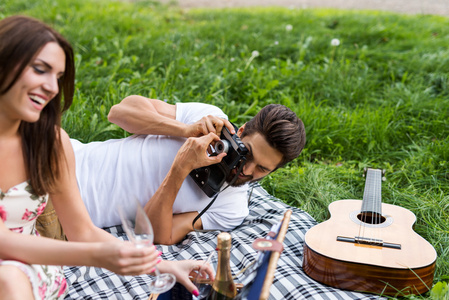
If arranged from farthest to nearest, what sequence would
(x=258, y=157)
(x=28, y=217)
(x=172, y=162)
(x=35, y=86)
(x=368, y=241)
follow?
(x=172, y=162)
(x=258, y=157)
(x=368, y=241)
(x=28, y=217)
(x=35, y=86)

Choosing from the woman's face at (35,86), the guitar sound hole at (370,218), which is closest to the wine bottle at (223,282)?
the woman's face at (35,86)

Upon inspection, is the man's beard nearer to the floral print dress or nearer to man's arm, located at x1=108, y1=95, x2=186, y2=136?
man's arm, located at x1=108, y1=95, x2=186, y2=136

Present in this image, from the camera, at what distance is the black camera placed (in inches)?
91.4

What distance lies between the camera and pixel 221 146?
7.79ft

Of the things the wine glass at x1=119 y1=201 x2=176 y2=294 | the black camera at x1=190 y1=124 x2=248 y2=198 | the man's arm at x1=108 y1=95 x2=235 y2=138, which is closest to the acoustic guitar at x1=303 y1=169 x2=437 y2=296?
the black camera at x1=190 y1=124 x2=248 y2=198

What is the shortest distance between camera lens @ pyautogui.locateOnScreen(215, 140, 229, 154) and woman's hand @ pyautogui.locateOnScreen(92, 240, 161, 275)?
105 centimetres

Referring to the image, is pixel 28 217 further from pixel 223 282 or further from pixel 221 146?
pixel 221 146

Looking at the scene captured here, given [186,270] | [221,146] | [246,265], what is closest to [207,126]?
[221,146]

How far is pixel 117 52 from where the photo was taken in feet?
16.1

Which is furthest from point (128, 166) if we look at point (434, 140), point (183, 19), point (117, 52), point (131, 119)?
point (183, 19)

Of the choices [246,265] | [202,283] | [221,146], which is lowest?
[246,265]

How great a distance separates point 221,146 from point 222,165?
3.7 inches

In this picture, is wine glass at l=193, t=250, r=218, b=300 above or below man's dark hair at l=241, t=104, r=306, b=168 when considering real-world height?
below

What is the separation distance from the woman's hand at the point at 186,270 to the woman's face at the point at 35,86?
668 mm
